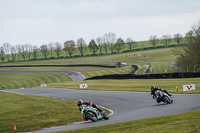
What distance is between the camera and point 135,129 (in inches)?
526

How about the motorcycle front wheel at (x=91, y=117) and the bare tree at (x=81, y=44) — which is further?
the bare tree at (x=81, y=44)

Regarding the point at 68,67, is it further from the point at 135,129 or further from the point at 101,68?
the point at 135,129

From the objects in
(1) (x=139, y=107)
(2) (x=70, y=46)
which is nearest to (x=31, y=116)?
(1) (x=139, y=107)

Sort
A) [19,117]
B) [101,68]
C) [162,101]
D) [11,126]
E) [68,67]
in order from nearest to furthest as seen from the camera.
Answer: [11,126]
[19,117]
[162,101]
[101,68]
[68,67]

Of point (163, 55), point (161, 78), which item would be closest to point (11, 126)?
point (161, 78)

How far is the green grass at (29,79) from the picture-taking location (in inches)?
3091

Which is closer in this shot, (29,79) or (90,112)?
(90,112)

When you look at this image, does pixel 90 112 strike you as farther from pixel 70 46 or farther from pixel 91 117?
pixel 70 46

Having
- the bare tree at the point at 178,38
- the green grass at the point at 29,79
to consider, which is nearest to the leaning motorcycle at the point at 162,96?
the green grass at the point at 29,79

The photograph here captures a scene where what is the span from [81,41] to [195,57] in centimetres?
14224

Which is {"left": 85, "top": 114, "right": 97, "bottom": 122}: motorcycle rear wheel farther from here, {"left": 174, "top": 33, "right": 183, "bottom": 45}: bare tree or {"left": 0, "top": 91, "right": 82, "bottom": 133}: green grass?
{"left": 174, "top": 33, "right": 183, "bottom": 45}: bare tree

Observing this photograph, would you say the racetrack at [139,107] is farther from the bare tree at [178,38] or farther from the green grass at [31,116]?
the bare tree at [178,38]

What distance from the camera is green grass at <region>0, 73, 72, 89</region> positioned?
78.5 m

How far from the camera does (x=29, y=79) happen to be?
86.0 metres
